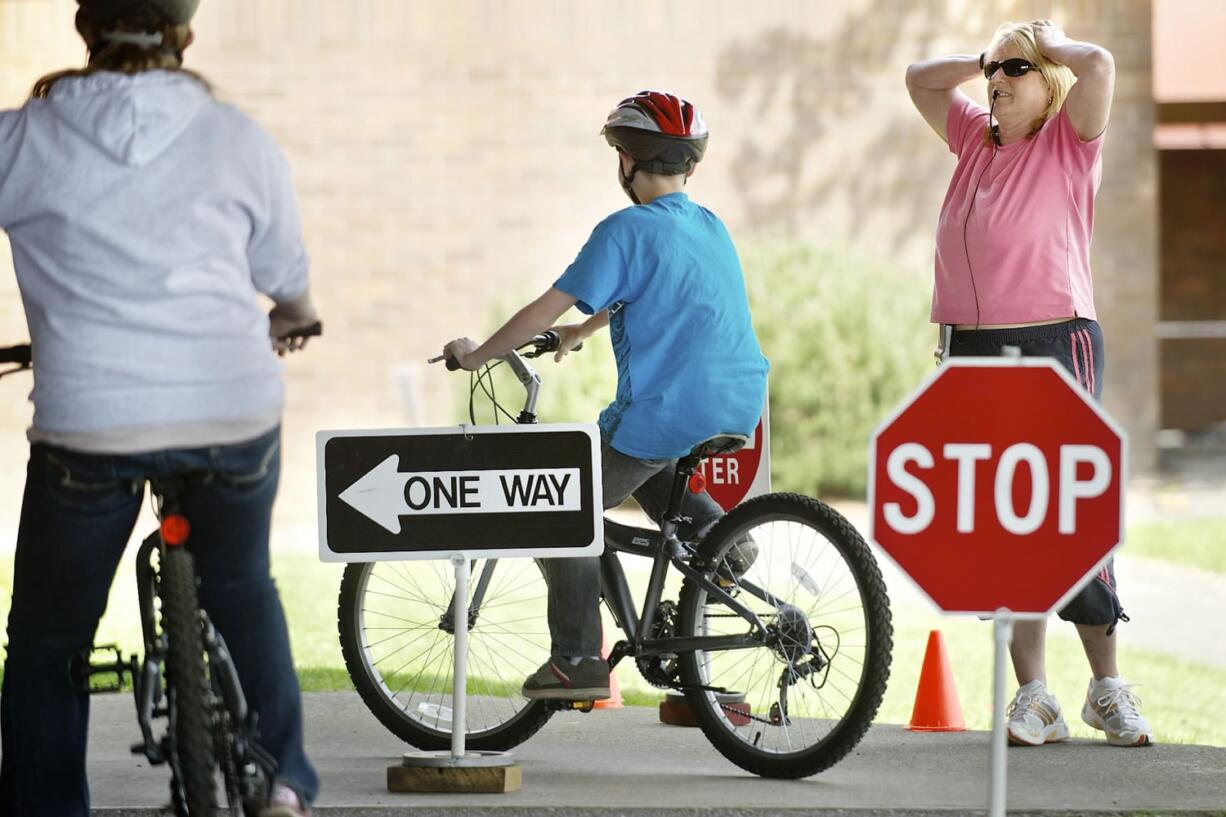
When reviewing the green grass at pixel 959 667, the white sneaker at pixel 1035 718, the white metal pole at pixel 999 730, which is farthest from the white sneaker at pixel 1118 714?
the white metal pole at pixel 999 730

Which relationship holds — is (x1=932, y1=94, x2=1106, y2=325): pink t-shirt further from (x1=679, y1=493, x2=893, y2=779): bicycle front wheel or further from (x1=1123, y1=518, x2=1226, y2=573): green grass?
(x1=1123, y1=518, x2=1226, y2=573): green grass

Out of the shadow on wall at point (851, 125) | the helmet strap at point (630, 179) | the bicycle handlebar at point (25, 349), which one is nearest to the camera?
the bicycle handlebar at point (25, 349)

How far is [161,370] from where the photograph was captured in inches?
158

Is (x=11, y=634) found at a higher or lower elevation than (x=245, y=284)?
lower

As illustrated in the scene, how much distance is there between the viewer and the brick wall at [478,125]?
1720 cm

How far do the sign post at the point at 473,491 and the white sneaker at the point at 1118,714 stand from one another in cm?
187

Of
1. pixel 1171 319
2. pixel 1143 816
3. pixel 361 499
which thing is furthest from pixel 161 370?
pixel 1171 319

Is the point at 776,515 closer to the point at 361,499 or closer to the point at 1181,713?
the point at 361,499

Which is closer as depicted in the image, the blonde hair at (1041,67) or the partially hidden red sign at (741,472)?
the blonde hair at (1041,67)

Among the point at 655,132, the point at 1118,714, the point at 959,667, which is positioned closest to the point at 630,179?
the point at 655,132

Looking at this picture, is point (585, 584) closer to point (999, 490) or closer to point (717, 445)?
point (717, 445)

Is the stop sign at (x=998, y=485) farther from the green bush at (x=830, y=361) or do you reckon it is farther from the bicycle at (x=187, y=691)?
the green bush at (x=830, y=361)

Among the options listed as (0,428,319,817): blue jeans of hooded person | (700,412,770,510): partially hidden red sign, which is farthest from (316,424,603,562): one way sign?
(700,412,770,510): partially hidden red sign

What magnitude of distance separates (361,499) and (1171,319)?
20448 mm
